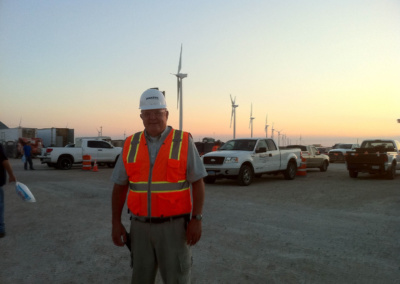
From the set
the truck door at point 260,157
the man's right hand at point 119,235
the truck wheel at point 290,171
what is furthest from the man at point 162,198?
the truck wheel at point 290,171

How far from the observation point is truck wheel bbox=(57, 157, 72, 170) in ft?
79.3

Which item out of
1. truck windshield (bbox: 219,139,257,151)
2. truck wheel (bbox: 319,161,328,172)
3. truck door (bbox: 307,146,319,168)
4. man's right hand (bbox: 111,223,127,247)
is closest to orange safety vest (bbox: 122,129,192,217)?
man's right hand (bbox: 111,223,127,247)

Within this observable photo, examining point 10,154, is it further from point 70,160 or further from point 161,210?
point 161,210

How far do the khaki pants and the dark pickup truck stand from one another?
54.1 ft

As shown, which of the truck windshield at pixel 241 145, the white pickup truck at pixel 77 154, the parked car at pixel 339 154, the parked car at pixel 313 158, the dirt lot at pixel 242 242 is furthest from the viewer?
the parked car at pixel 339 154

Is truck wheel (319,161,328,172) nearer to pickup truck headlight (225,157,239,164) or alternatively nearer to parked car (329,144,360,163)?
pickup truck headlight (225,157,239,164)

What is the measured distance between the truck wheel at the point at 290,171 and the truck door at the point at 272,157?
809mm

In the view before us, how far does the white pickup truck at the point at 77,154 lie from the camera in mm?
24125

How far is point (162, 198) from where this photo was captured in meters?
2.91

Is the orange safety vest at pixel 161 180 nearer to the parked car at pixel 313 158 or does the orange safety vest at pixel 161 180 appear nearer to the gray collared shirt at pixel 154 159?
the gray collared shirt at pixel 154 159

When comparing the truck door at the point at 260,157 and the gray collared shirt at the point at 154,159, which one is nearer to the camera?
the gray collared shirt at the point at 154,159

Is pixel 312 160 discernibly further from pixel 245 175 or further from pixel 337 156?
pixel 337 156

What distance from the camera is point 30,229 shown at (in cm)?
719

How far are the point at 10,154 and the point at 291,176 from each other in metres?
34.8
